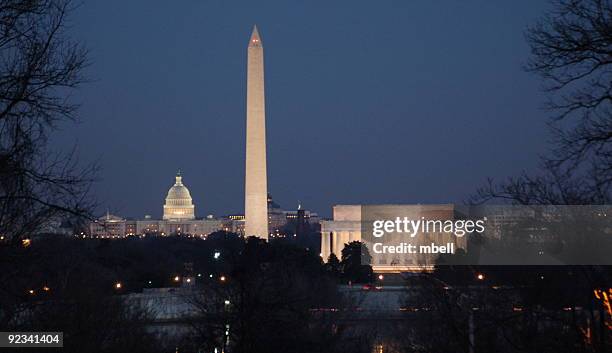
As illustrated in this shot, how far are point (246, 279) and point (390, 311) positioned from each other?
38045 millimetres

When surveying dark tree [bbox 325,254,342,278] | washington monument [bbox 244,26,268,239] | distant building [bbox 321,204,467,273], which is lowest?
dark tree [bbox 325,254,342,278]

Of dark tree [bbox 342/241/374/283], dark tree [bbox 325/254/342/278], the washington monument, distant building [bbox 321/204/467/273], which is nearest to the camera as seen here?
dark tree [bbox 325/254/342/278]

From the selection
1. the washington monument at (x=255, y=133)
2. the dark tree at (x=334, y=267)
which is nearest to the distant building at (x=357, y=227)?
the dark tree at (x=334, y=267)

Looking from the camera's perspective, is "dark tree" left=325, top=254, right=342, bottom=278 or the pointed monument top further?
the pointed monument top

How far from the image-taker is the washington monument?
101 metres

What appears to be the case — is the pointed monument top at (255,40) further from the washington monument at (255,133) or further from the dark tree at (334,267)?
the dark tree at (334,267)

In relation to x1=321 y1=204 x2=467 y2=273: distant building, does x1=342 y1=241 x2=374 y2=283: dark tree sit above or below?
below

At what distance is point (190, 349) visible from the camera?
21844mm

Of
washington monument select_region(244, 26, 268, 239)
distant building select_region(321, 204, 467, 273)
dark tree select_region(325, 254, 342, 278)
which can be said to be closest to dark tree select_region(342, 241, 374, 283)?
dark tree select_region(325, 254, 342, 278)

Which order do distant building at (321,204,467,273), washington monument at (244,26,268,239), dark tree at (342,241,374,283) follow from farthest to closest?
1. washington monument at (244,26,268,239)
2. distant building at (321,204,467,273)
3. dark tree at (342,241,374,283)

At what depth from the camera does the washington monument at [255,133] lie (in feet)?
332

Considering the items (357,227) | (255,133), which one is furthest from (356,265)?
(357,227)

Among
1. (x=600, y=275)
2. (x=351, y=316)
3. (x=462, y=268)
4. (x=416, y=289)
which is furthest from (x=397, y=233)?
(x=600, y=275)

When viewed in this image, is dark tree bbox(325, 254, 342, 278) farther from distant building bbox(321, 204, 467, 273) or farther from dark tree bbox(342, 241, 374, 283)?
distant building bbox(321, 204, 467, 273)
